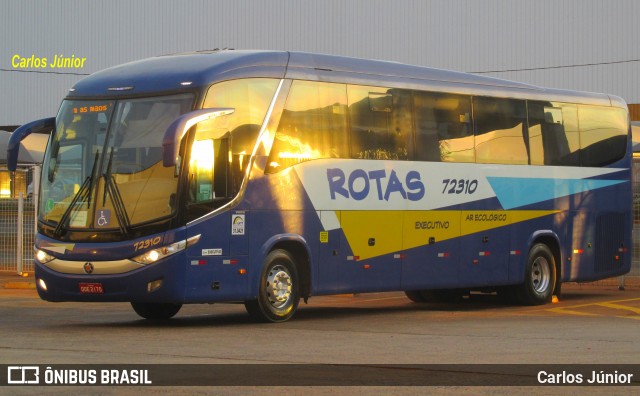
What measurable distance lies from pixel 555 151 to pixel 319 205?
626 cm

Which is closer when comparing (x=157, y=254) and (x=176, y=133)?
(x=176, y=133)

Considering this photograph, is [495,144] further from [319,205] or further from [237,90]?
[237,90]

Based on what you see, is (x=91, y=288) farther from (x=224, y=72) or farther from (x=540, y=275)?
(x=540, y=275)

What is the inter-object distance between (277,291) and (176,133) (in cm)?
294

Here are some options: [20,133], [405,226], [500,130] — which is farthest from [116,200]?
[500,130]

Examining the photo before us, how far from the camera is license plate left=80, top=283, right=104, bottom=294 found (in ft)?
53.3

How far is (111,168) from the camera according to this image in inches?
652

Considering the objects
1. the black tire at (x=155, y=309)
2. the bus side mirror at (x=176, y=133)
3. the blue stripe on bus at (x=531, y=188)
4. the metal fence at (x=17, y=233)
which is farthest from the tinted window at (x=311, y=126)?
the metal fence at (x=17, y=233)

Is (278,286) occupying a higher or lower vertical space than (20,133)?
lower

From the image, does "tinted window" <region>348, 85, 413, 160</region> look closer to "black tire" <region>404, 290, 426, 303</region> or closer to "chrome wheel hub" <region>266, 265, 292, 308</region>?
"chrome wheel hub" <region>266, 265, 292, 308</region>

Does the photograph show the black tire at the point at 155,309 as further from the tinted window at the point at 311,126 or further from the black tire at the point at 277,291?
A: the tinted window at the point at 311,126

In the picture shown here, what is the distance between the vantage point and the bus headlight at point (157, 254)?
1614 cm

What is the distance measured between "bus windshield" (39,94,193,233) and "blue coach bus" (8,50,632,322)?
2 cm
